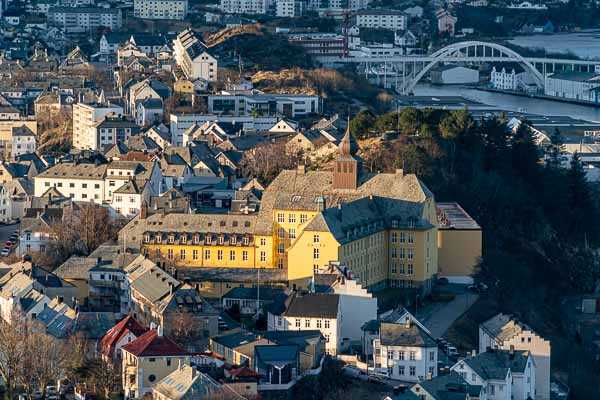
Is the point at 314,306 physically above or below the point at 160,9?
above

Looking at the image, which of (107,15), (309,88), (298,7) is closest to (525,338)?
(309,88)

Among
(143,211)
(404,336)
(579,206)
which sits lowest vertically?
(579,206)

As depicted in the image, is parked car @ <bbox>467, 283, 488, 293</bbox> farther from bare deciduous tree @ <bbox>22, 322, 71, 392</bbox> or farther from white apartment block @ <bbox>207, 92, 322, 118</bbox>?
white apartment block @ <bbox>207, 92, 322, 118</bbox>

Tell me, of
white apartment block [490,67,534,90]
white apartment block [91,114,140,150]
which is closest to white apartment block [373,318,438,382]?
white apartment block [91,114,140,150]

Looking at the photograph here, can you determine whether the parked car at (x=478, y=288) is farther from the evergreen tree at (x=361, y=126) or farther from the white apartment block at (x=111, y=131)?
the white apartment block at (x=111, y=131)

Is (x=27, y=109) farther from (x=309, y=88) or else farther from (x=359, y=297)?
(x=359, y=297)

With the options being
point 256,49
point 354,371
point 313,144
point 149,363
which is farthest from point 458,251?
point 256,49

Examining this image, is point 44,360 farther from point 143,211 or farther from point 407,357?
point 143,211
